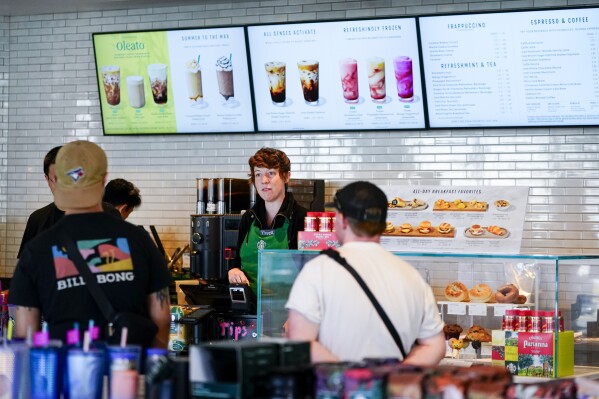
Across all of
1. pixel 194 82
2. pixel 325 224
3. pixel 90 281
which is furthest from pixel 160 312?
pixel 194 82

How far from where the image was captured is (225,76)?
287 inches

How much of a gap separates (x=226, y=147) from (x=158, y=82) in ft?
2.43

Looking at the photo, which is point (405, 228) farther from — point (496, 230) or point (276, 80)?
point (276, 80)

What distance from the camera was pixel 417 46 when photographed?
266 inches

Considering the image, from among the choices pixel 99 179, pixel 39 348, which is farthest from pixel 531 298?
pixel 39 348

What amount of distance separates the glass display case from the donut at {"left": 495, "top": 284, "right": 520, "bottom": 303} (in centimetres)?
2

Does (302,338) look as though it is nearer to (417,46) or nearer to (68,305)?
(68,305)

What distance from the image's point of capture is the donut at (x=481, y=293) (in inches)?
172

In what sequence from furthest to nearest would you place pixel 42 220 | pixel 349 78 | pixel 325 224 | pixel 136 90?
pixel 136 90
pixel 349 78
pixel 42 220
pixel 325 224

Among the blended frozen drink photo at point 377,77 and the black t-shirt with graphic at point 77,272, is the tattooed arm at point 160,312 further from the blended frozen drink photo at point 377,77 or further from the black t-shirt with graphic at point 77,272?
the blended frozen drink photo at point 377,77

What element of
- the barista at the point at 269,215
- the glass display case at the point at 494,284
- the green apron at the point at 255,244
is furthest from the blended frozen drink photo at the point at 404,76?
the glass display case at the point at 494,284

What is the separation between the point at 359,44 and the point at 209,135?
4.68 feet

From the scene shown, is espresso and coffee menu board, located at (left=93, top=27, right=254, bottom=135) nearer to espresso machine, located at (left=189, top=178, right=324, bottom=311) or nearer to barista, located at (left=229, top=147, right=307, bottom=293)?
espresso machine, located at (left=189, top=178, right=324, bottom=311)

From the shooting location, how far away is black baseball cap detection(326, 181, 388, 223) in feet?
10.6
